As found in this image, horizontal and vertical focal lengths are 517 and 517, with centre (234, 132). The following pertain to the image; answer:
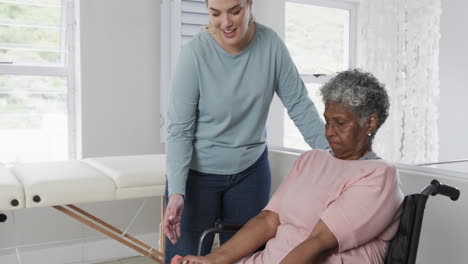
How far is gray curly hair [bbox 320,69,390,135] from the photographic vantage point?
141cm

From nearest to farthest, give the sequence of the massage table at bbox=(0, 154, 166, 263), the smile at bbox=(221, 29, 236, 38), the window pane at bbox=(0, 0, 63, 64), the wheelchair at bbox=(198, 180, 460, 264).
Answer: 1. the wheelchair at bbox=(198, 180, 460, 264)
2. the smile at bbox=(221, 29, 236, 38)
3. the massage table at bbox=(0, 154, 166, 263)
4. the window pane at bbox=(0, 0, 63, 64)

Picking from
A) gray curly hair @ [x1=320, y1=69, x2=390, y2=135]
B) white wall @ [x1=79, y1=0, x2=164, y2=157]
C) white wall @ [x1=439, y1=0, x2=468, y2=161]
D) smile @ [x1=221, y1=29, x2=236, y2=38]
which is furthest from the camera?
white wall @ [x1=439, y1=0, x2=468, y2=161]

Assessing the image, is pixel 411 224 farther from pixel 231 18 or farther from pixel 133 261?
pixel 133 261

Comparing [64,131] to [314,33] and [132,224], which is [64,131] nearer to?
[132,224]

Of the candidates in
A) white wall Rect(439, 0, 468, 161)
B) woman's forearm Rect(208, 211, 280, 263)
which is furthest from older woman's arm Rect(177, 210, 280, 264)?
white wall Rect(439, 0, 468, 161)

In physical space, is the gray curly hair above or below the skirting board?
above

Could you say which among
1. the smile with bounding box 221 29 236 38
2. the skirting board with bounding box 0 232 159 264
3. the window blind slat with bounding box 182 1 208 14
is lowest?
the skirting board with bounding box 0 232 159 264

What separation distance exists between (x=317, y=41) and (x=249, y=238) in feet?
10.6

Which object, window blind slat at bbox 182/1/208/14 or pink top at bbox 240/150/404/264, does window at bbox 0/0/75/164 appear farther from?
pink top at bbox 240/150/404/264

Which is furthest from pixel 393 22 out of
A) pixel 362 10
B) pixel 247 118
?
pixel 247 118

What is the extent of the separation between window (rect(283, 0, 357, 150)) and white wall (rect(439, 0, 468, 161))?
1033 mm

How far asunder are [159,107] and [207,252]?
1.97 metres

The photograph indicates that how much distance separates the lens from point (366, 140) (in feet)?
4.81

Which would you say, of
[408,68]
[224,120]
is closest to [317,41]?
[408,68]
